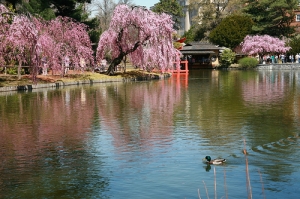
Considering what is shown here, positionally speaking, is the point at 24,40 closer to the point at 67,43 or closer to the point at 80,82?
the point at 80,82

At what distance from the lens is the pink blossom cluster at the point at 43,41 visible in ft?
115

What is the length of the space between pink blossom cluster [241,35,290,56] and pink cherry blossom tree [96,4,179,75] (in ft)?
101

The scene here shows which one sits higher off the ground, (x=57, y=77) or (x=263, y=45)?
(x=263, y=45)

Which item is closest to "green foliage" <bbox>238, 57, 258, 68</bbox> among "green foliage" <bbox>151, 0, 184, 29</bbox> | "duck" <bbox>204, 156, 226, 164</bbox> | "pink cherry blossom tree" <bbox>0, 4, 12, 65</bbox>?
"green foliage" <bbox>151, 0, 184, 29</bbox>

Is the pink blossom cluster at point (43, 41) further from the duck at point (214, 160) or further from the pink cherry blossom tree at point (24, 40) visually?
the duck at point (214, 160)

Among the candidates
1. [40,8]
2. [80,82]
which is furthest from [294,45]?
[80,82]

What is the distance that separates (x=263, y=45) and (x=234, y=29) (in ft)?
19.5

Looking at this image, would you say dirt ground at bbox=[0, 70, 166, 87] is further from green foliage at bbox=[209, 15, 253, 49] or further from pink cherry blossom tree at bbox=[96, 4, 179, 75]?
green foliage at bbox=[209, 15, 253, 49]

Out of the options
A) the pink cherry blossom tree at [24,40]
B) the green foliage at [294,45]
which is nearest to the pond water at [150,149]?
the pink cherry blossom tree at [24,40]

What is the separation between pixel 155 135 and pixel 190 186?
5.72 m

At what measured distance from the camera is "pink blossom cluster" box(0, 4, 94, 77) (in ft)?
115

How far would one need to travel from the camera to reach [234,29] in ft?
266

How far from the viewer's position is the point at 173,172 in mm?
11352

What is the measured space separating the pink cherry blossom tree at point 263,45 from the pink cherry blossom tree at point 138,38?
30.9m
